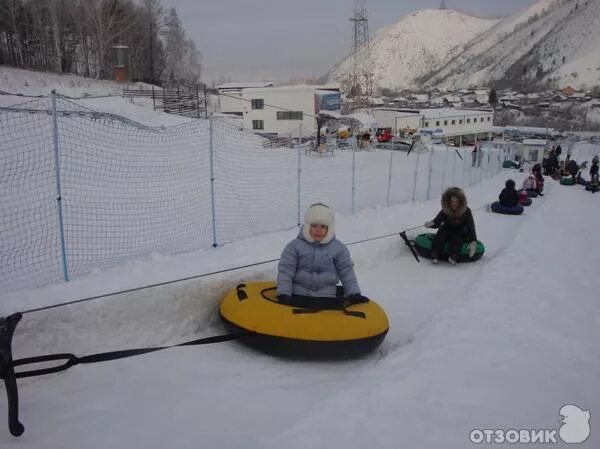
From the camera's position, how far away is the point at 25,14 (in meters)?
36.0

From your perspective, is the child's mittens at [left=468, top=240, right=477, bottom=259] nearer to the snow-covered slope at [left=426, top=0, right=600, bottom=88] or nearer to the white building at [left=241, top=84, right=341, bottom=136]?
the white building at [left=241, top=84, right=341, bottom=136]

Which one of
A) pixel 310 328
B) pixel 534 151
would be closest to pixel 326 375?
pixel 310 328

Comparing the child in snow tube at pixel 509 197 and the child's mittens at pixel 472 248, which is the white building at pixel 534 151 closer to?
the child in snow tube at pixel 509 197

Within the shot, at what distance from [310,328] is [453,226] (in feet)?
12.7

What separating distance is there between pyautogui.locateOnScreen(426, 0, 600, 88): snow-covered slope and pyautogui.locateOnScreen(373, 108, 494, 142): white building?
63.4m

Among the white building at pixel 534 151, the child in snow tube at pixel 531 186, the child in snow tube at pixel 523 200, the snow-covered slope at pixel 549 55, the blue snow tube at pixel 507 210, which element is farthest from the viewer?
the snow-covered slope at pixel 549 55

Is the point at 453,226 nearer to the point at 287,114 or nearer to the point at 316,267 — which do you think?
the point at 316,267

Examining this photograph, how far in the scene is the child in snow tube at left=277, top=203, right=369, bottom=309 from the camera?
4414mm

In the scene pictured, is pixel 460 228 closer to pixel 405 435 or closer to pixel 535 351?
pixel 535 351

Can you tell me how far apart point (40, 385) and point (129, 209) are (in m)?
5.95

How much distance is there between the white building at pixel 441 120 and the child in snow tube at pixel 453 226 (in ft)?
135

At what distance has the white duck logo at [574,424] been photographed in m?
2.83

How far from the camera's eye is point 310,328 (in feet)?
13.3

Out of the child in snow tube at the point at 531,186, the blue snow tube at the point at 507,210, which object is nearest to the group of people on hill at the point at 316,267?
the blue snow tube at the point at 507,210
